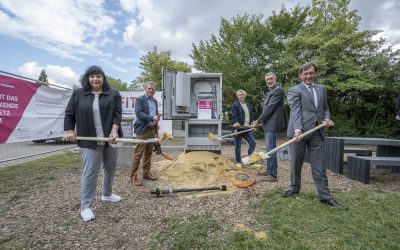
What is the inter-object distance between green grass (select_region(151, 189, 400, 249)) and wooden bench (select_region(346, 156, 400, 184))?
1265mm

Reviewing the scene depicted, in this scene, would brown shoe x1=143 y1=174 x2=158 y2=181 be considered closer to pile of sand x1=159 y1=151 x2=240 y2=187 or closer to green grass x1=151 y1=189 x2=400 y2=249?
pile of sand x1=159 y1=151 x2=240 y2=187

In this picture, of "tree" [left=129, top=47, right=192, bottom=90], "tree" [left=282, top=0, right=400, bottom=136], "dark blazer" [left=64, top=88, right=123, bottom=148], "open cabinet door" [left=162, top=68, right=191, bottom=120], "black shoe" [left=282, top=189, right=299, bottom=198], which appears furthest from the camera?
"tree" [left=129, top=47, right=192, bottom=90]

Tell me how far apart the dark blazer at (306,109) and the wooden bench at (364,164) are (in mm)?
1822

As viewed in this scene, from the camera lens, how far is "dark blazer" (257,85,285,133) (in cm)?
427

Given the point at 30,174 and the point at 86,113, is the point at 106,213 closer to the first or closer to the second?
the point at 86,113

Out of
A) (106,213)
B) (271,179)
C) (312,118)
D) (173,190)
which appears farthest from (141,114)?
(312,118)

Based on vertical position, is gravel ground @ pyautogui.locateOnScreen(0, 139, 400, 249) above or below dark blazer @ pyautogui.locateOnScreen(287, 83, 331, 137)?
below

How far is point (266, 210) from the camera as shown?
295 cm

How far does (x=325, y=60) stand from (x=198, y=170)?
30.5ft

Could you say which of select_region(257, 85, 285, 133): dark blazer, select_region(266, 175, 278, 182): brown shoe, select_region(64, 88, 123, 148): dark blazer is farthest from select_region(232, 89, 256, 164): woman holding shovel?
select_region(64, 88, 123, 148): dark blazer

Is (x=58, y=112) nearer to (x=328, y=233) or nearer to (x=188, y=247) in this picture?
(x=188, y=247)

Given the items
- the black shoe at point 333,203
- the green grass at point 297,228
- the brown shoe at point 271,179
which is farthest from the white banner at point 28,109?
the black shoe at point 333,203

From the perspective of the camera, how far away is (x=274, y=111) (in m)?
4.30

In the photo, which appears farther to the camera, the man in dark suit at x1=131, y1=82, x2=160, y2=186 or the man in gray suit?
the man in dark suit at x1=131, y1=82, x2=160, y2=186
